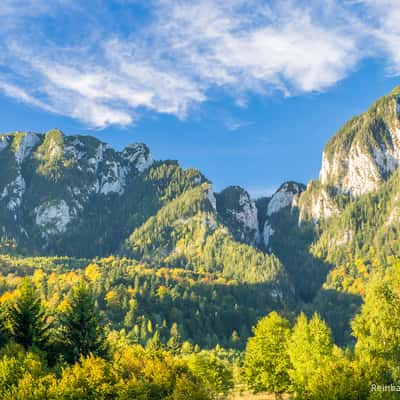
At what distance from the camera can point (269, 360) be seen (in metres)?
78.6

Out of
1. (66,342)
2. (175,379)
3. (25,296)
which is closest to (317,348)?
(175,379)

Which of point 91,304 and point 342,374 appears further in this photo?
point 91,304

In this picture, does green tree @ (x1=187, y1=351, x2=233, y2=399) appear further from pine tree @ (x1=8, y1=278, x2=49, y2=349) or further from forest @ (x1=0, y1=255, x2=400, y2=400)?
pine tree @ (x1=8, y1=278, x2=49, y2=349)

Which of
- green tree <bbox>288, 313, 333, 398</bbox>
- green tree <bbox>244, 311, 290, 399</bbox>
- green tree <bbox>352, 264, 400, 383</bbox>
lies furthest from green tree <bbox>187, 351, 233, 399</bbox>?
green tree <bbox>352, 264, 400, 383</bbox>

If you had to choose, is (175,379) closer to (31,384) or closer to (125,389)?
(125,389)

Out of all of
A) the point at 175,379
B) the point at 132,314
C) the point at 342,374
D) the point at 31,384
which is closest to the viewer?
the point at 31,384

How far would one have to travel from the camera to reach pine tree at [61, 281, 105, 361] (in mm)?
63156

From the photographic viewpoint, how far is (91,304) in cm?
6569

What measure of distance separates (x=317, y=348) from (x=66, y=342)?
37.0 meters

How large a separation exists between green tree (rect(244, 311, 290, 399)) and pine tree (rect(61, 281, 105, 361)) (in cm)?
2957

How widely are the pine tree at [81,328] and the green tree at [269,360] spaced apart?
2957cm

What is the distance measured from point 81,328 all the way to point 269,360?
34634 millimetres

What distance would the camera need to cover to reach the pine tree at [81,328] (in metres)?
63.2

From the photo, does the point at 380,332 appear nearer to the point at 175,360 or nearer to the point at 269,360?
the point at 269,360
